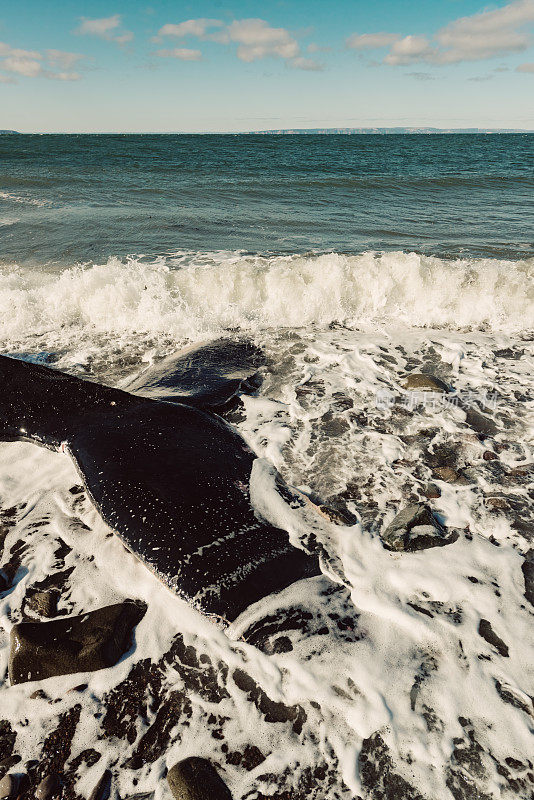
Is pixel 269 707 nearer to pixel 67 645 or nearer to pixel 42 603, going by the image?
pixel 67 645

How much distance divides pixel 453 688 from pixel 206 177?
25943mm

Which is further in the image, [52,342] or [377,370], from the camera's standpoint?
[52,342]

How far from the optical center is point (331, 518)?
3.61 m

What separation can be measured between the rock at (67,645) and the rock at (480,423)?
411 centimetres

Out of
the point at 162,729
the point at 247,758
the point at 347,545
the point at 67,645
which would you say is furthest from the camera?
the point at 347,545

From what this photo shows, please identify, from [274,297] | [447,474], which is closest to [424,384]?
[447,474]

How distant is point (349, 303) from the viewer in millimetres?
8562

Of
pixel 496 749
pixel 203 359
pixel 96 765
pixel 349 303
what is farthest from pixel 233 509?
pixel 349 303

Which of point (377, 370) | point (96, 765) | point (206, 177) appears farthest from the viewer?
point (206, 177)

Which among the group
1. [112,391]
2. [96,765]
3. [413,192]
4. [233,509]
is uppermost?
[413,192]

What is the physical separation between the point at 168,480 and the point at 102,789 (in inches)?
72.3

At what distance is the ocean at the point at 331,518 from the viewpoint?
227cm

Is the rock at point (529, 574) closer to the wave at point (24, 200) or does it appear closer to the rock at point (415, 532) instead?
the rock at point (415, 532)

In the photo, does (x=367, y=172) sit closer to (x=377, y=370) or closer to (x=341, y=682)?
(x=377, y=370)
